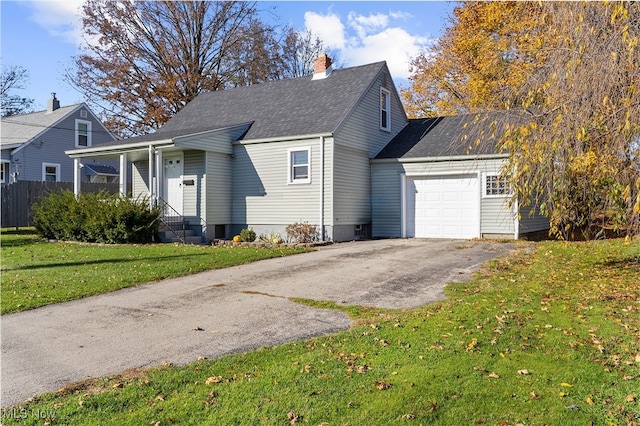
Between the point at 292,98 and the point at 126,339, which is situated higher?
the point at 292,98

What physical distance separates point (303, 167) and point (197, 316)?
34.4 ft

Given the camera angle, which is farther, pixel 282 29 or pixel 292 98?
pixel 282 29

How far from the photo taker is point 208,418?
358 centimetres

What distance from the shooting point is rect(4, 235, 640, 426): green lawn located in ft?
11.9

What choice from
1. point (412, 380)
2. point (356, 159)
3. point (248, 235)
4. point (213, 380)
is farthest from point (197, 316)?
point (356, 159)

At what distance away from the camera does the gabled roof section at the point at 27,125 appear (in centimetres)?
2751

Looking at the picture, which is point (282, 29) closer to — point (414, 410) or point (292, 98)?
point (292, 98)

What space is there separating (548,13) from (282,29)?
1258 inches

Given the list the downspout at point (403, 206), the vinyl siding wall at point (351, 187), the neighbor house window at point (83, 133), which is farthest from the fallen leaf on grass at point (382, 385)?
the neighbor house window at point (83, 133)

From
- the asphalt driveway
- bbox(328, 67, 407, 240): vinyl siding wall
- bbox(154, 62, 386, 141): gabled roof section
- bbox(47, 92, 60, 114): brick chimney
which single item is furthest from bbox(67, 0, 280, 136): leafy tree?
the asphalt driveway

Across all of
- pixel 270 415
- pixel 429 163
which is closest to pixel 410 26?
pixel 429 163

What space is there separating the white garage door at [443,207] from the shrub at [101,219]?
8.74 metres

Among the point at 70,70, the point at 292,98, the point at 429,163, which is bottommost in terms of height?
the point at 429,163

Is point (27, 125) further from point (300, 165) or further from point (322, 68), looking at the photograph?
point (300, 165)
